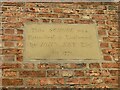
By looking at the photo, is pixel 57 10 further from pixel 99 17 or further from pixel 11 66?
pixel 11 66

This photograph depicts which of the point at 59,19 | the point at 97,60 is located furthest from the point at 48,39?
the point at 97,60

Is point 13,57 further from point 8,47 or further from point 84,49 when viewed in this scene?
point 84,49

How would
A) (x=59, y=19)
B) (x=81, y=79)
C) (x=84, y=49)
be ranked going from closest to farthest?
(x=81, y=79), (x=84, y=49), (x=59, y=19)

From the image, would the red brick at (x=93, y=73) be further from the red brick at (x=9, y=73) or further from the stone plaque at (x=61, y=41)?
the red brick at (x=9, y=73)

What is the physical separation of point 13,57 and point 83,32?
614 mm

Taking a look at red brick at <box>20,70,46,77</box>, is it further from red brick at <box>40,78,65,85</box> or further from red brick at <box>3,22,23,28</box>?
red brick at <box>3,22,23,28</box>

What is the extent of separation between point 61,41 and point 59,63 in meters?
0.20

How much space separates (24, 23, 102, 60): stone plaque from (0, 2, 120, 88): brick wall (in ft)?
0.15

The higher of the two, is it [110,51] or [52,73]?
[110,51]

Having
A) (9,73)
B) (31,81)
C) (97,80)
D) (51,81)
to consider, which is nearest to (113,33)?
(97,80)

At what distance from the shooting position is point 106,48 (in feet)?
7.39

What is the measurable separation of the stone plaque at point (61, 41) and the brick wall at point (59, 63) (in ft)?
0.15

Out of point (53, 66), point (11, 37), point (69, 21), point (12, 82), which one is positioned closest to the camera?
point (12, 82)

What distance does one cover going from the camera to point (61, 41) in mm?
2260
